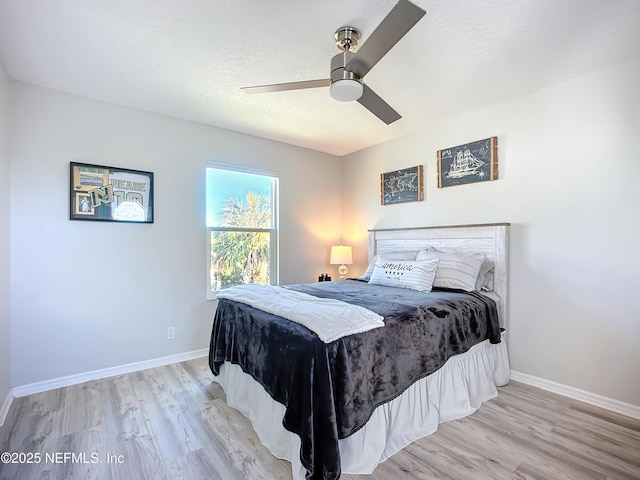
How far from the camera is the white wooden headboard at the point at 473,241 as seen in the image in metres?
2.80

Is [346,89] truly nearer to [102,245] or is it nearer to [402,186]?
[402,186]

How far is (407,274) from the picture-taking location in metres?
2.85

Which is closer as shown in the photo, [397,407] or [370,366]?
[370,366]

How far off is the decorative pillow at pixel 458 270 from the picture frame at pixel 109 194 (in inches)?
113

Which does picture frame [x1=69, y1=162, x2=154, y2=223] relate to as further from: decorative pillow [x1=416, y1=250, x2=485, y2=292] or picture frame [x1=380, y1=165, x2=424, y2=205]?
decorative pillow [x1=416, y1=250, x2=485, y2=292]

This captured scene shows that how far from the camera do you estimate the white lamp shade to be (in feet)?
14.0

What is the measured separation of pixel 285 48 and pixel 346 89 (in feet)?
2.02

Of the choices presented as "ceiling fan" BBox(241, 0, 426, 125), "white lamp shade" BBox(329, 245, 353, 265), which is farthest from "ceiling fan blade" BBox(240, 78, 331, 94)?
"white lamp shade" BBox(329, 245, 353, 265)

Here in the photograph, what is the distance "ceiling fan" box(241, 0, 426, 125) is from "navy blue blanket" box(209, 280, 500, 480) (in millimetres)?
1403

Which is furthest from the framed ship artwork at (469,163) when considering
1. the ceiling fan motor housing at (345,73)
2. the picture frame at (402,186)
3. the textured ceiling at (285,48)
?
the ceiling fan motor housing at (345,73)

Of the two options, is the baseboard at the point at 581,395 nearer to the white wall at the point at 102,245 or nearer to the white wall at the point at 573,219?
the white wall at the point at 573,219

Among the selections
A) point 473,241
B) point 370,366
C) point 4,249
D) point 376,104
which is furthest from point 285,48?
point 4,249

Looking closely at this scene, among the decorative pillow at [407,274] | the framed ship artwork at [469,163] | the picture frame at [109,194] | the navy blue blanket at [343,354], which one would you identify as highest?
the framed ship artwork at [469,163]

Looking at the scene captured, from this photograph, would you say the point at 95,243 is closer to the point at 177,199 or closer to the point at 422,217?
the point at 177,199
